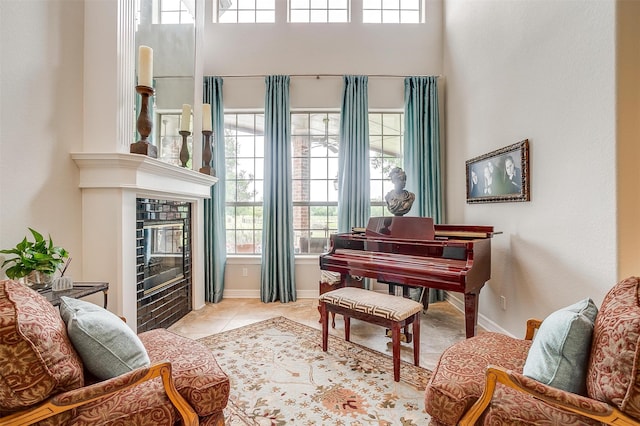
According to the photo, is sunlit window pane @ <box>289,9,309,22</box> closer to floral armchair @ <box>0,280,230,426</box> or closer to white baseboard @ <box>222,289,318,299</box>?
white baseboard @ <box>222,289,318,299</box>

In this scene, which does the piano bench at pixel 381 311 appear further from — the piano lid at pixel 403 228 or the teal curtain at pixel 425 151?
the teal curtain at pixel 425 151

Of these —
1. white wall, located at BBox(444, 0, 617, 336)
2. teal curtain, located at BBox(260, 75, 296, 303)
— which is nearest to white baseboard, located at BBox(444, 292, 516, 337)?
white wall, located at BBox(444, 0, 617, 336)

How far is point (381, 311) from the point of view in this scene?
2070 mm

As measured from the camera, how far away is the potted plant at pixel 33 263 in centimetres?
165

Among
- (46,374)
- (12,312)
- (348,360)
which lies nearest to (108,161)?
(12,312)

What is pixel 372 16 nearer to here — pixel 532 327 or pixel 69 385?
pixel 532 327

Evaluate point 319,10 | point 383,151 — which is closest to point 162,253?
point 383,151

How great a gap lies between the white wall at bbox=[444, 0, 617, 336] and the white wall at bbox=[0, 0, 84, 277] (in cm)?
353

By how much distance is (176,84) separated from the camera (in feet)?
→ 10.3

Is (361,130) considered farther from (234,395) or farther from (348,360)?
(234,395)

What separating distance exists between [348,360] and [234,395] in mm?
873

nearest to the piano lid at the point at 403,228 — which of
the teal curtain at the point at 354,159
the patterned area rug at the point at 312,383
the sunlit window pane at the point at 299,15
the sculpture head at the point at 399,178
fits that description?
the sculpture head at the point at 399,178

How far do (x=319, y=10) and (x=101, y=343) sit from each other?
14.7ft

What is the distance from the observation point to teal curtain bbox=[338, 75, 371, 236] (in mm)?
3750
